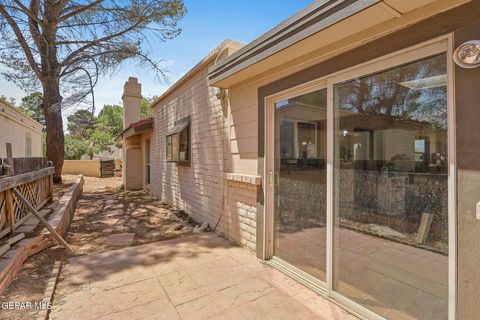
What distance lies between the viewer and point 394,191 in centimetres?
205

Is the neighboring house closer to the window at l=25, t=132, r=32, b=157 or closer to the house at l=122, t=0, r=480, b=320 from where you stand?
the window at l=25, t=132, r=32, b=157

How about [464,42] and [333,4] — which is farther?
[333,4]

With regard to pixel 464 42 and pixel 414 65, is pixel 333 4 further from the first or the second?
pixel 464 42

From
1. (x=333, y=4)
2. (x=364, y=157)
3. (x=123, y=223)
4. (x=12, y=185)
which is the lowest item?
(x=123, y=223)

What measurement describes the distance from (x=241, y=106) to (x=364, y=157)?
205cm

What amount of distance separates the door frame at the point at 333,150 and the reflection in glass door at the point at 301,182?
7 centimetres

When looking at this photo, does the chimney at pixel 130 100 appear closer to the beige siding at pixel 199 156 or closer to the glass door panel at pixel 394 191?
the beige siding at pixel 199 156

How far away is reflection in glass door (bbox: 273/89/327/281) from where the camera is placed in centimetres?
261

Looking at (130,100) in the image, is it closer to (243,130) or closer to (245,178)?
(243,130)

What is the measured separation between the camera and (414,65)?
190 cm

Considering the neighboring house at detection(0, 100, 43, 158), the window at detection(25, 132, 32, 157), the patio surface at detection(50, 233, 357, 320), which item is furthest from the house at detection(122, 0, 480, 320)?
the window at detection(25, 132, 32, 157)

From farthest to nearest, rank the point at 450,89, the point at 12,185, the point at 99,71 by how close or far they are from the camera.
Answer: the point at 99,71 < the point at 12,185 < the point at 450,89

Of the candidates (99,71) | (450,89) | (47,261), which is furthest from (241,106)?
(99,71)

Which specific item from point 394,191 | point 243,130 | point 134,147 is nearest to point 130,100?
point 134,147
